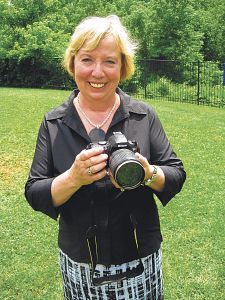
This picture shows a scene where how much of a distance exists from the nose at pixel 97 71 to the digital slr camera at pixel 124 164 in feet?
1.12

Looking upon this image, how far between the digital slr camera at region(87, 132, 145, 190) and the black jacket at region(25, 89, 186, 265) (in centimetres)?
25

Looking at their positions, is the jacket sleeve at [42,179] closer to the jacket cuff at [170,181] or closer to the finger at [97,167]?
the finger at [97,167]

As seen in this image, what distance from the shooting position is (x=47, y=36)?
22484 millimetres

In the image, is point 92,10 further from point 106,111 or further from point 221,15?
point 106,111

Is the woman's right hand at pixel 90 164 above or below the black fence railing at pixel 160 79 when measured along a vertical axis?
above

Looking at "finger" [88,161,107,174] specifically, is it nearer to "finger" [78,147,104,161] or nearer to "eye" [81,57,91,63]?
"finger" [78,147,104,161]

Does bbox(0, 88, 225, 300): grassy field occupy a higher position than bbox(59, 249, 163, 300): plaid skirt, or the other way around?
bbox(59, 249, 163, 300): plaid skirt

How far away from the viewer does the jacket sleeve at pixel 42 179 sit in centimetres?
193

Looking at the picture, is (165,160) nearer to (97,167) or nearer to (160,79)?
(97,167)

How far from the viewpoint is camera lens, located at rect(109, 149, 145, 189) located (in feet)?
5.32

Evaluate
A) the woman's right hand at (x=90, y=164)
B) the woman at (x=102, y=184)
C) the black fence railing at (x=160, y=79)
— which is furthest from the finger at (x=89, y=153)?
the black fence railing at (x=160, y=79)

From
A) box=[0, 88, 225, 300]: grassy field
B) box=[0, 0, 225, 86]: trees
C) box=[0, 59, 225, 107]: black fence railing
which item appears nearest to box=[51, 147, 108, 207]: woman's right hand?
box=[0, 88, 225, 300]: grassy field

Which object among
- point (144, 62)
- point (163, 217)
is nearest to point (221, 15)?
point (144, 62)

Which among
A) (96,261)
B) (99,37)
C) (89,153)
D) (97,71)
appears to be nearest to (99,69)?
(97,71)
